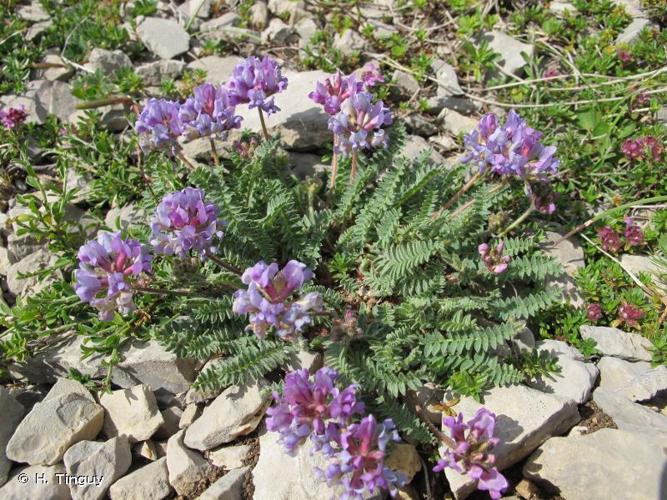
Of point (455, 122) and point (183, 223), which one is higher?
point (183, 223)

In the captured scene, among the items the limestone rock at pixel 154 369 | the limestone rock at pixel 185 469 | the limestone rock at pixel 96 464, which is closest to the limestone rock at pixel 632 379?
the limestone rock at pixel 185 469

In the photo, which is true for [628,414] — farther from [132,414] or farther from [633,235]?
[132,414]

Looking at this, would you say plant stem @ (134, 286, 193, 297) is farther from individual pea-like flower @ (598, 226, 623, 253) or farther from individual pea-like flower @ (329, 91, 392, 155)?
individual pea-like flower @ (598, 226, 623, 253)

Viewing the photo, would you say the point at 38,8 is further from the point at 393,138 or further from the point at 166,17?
the point at 393,138

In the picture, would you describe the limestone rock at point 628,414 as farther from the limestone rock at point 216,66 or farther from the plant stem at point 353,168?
the limestone rock at point 216,66

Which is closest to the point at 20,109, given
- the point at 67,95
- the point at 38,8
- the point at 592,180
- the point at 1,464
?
the point at 67,95

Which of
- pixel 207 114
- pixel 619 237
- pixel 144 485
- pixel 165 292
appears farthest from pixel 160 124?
pixel 619 237
